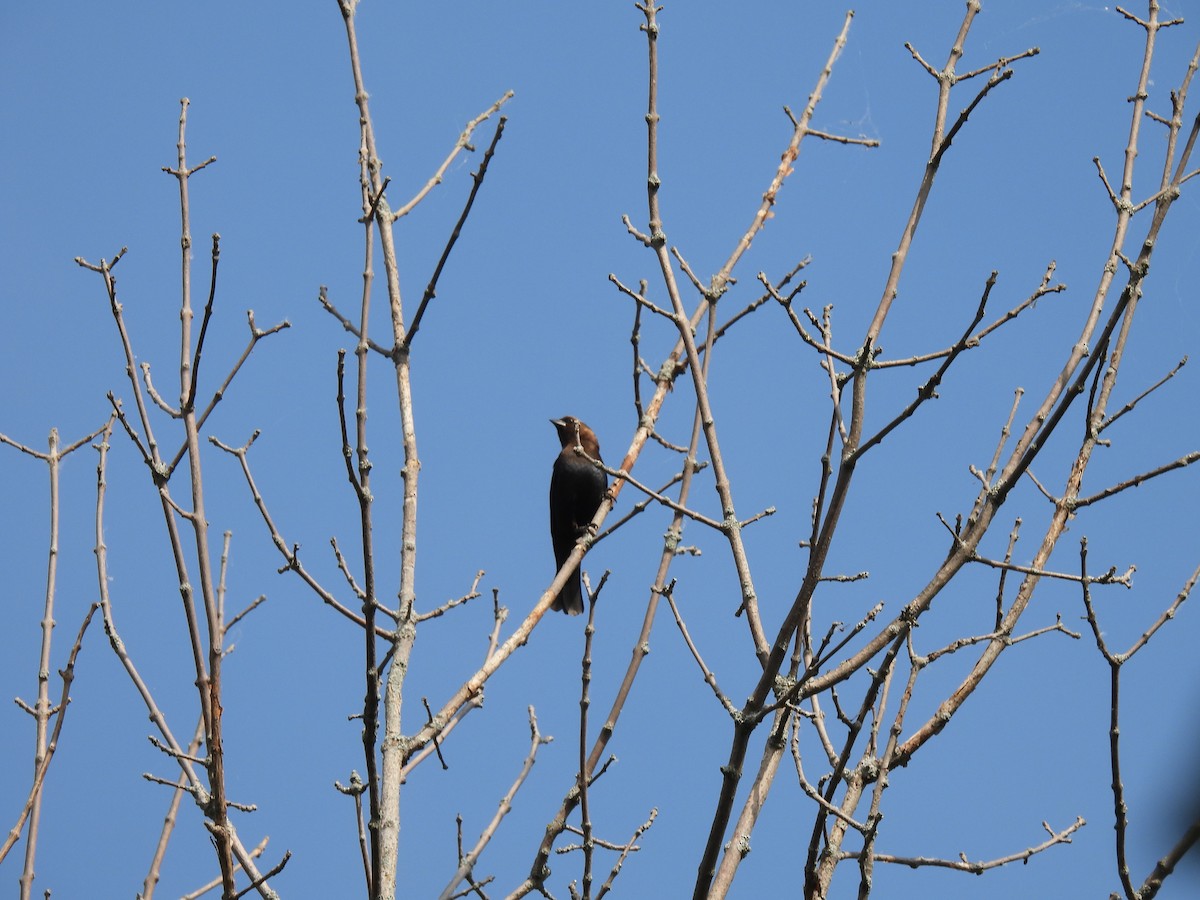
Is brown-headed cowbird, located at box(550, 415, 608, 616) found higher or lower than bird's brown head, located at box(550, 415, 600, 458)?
lower

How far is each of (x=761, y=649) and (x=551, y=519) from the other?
17.8ft

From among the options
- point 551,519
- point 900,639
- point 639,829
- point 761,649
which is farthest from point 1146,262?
point 551,519

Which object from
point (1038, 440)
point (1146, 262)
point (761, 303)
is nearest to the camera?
point (1038, 440)

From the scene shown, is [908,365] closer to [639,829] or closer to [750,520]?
[750,520]

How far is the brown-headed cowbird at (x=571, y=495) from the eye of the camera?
7.48 m

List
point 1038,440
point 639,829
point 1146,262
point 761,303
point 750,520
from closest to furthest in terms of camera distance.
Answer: point 1038,440 < point 1146,262 < point 750,520 < point 639,829 < point 761,303

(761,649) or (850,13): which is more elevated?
(850,13)

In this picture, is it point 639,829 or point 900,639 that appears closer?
point 900,639

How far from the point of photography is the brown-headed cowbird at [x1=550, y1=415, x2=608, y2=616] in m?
7.48

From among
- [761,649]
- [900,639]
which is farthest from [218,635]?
[900,639]

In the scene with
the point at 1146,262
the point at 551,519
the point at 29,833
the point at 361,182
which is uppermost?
the point at 551,519

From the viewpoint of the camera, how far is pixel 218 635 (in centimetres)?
268

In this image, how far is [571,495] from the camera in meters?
7.59

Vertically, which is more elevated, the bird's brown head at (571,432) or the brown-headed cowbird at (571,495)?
the bird's brown head at (571,432)
